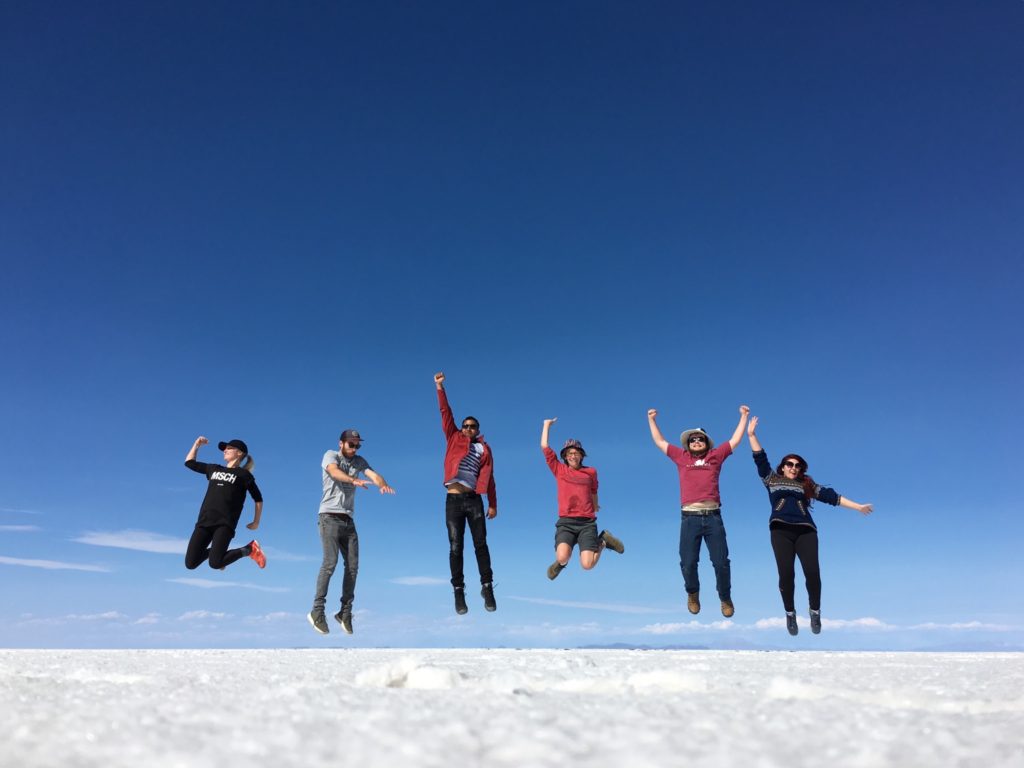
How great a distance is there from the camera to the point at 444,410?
1030cm

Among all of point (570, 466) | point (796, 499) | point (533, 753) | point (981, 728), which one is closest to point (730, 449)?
point (796, 499)

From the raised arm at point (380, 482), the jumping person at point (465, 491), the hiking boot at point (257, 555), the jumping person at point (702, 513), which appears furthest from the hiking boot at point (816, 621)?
the hiking boot at point (257, 555)

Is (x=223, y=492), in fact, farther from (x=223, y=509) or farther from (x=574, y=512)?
(x=574, y=512)

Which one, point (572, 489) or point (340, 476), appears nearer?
point (340, 476)

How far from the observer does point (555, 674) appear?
277 centimetres

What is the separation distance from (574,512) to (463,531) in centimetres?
168

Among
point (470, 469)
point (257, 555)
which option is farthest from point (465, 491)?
point (257, 555)

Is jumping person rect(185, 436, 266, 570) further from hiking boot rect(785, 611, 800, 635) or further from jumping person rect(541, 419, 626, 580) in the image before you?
hiking boot rect(785, 611, 800, 635)

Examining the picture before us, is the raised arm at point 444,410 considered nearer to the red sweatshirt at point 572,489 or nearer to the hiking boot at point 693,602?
the red sweatshirt at point 572,489

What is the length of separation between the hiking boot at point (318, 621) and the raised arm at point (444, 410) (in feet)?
9.93

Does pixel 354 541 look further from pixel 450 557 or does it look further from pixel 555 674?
pixel 555 674

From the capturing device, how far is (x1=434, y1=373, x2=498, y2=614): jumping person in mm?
9945

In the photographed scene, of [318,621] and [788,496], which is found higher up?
[788,496]

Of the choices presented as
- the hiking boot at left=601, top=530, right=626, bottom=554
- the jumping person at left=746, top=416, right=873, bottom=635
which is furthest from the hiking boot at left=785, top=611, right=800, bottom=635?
the hiking boot at left=601, top=530, right=626, bottom=554
